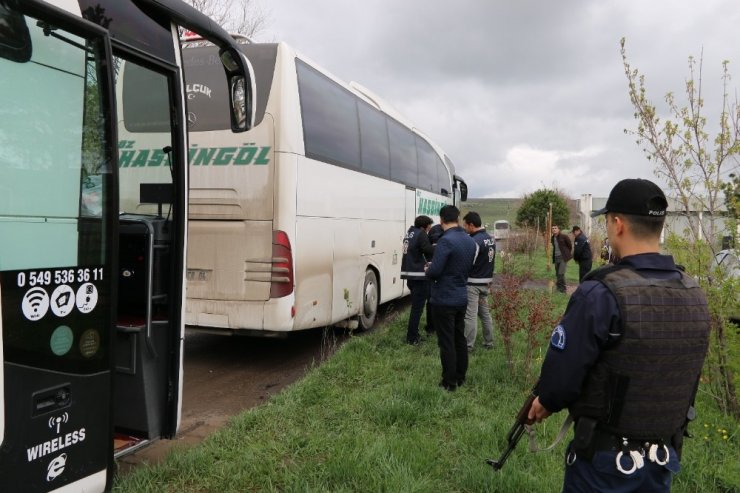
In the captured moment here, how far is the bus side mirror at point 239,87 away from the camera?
4078mm

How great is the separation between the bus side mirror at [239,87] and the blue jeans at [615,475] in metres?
3.14

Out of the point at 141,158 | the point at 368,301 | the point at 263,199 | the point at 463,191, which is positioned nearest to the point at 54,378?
the point at 141,158

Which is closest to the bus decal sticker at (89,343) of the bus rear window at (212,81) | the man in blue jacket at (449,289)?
the man in blue jacket at (449,289)

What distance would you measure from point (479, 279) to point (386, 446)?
11.4ft

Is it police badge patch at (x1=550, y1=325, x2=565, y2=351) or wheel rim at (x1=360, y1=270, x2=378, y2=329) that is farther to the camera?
wheel rim at (x1=360, y1=270, x2=378, y2=329)

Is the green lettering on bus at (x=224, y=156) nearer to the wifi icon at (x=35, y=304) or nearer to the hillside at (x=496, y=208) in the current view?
the wifi icon at (x=35, y=304)

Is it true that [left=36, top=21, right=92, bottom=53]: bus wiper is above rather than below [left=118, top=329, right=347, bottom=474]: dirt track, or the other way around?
above

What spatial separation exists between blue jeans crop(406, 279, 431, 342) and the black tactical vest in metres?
5.36

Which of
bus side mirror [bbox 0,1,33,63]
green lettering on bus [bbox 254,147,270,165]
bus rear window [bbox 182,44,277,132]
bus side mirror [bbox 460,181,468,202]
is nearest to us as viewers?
bus side mirror [bbox 0,1,33,63]

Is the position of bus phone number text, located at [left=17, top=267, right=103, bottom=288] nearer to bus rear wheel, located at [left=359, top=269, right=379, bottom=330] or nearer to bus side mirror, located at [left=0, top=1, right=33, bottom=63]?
bus side mirror, located at [left=0, top=1, right=33, bottom=63]

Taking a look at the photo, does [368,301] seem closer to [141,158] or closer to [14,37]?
[141,158]

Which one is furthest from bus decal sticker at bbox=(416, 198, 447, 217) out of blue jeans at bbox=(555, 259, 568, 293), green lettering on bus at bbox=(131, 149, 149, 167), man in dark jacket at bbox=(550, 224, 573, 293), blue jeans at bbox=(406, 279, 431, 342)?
green lettering on bus at bbox=(131, 149, 149, 167)

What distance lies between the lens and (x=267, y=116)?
5910mm

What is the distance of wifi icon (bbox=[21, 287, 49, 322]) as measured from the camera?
99.3 inches
